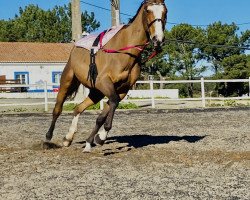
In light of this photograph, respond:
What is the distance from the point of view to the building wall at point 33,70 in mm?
53344

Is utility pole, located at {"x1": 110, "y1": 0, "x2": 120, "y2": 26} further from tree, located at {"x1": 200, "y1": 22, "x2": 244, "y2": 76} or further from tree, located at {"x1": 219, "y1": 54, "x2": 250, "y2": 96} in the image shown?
tree, located at {"x1": 200, "y1": 22, "x2": 244, "y2": 76}

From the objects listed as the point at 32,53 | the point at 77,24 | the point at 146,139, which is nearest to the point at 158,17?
the point at 146,139

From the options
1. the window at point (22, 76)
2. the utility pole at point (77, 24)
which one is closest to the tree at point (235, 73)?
the window at point (22, 76)

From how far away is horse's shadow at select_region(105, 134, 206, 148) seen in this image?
30.4 feet

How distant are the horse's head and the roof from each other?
47299 millimetres

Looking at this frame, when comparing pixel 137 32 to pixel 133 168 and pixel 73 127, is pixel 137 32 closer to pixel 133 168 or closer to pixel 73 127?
pixel 73 127

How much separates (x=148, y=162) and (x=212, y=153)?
132 cm

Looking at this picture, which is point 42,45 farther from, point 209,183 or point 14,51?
point 209,183

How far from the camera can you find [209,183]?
5332 millimetres

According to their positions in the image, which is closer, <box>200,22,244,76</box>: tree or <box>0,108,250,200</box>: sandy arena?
<box>0,108,250,200</box>: sandy arena

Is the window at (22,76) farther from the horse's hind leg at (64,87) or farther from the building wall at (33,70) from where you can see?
the horse's hind leg at (64,87)

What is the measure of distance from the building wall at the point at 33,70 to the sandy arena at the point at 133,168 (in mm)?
43708

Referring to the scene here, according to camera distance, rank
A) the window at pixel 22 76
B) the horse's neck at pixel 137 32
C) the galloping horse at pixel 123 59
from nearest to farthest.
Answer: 1. the galloping horse at pixel 123 59
2. the horse's neck at pixel 137 32
3. the window at pixel 22 76

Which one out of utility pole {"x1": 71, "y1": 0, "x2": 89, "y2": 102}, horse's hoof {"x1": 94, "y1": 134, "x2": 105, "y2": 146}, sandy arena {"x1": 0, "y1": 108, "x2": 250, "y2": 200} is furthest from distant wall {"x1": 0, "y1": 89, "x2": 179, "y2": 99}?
horse's hoof {"x1": 94, "y1": 134, "x2": 105, "y2": 146}
